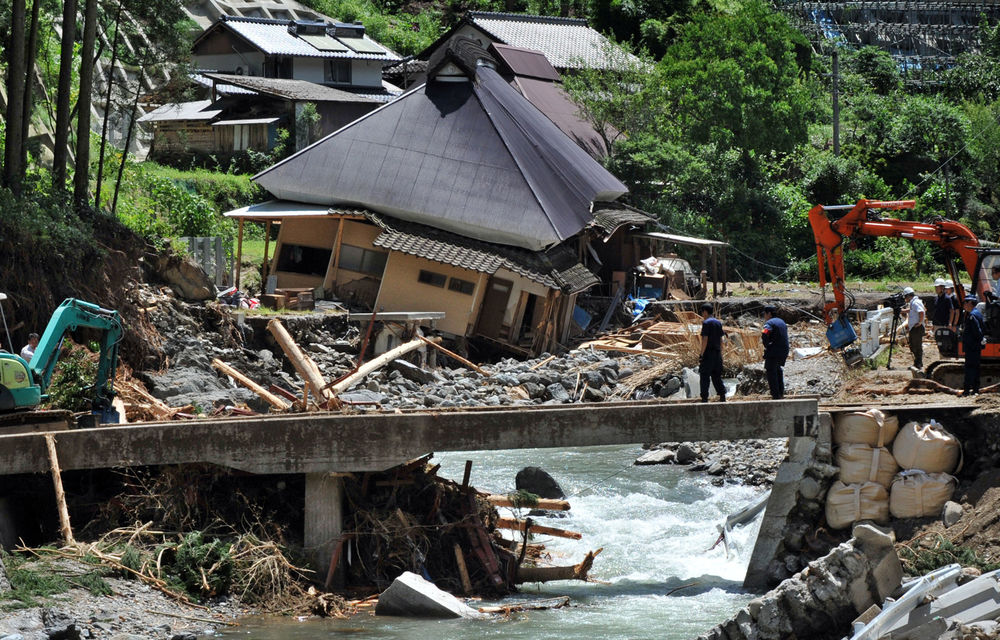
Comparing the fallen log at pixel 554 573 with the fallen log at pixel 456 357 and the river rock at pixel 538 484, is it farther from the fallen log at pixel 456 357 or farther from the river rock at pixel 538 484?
the fallen log at pixel 456 357

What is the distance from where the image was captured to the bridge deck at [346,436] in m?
15.4

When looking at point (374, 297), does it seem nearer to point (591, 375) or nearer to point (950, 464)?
point (591, 375)

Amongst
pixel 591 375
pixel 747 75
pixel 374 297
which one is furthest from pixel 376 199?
pixel 747 75

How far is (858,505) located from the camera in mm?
16047

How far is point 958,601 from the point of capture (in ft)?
38.0

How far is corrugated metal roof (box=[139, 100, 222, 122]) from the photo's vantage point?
1908 inches

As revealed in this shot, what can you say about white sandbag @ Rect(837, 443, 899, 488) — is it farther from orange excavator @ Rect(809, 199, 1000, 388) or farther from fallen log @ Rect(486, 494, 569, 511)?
fallen log @ Rect(486, 494, 569, 511)

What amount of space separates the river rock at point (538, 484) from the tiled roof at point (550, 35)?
3263cm

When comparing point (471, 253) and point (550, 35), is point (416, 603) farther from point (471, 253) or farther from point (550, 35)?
point (550, 35)

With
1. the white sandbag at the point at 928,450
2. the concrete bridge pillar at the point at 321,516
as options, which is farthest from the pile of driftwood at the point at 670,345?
the concrete bridge pillar at the point at 321,516

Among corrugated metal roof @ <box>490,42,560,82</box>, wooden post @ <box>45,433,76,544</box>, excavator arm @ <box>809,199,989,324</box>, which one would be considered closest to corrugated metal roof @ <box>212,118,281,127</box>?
corrugated metal roof @ <box>490,42,560,82</box>

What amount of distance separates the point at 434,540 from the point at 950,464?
20.5 ft

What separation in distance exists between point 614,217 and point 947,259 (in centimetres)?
1724

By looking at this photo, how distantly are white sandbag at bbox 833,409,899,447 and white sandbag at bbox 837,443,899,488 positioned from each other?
0.08 m
